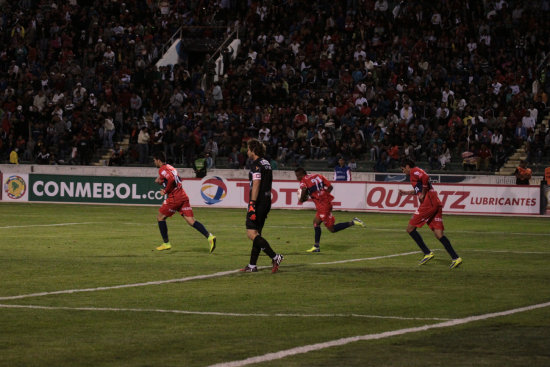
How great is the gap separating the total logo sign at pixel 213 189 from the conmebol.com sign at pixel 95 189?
172 centimetres

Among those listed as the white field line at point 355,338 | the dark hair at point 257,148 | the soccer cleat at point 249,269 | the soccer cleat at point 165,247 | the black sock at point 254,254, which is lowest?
the white field line at point 355,338

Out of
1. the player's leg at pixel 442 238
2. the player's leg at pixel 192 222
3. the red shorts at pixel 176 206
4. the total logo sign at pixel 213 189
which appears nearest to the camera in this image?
the player's leg at pixel 442 238

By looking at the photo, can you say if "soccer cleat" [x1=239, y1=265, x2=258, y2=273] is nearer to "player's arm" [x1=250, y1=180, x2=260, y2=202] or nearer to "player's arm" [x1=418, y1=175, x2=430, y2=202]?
"player's arm" [x1=250, y1=180, x2=260, y2=202]

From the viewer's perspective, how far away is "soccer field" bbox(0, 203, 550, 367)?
9.33m

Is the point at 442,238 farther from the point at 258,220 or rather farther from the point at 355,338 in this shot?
the point at 355,338

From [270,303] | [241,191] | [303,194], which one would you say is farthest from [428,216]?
[241,191]

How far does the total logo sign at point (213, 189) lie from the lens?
120 ft

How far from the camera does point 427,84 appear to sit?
132 feet

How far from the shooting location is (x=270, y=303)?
12.8 metres

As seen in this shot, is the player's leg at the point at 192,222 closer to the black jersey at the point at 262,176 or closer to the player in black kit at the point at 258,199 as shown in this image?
the player in black kit at the point at 258,199

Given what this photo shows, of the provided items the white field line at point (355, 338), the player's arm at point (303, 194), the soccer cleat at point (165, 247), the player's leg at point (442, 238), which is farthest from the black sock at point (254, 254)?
the player's arm at point (303, 194)

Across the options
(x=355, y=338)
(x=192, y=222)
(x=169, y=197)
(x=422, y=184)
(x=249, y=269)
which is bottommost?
(x=355, y=338)

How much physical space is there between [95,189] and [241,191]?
229 inches

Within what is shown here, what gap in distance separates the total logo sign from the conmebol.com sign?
→ 172 centimetres
